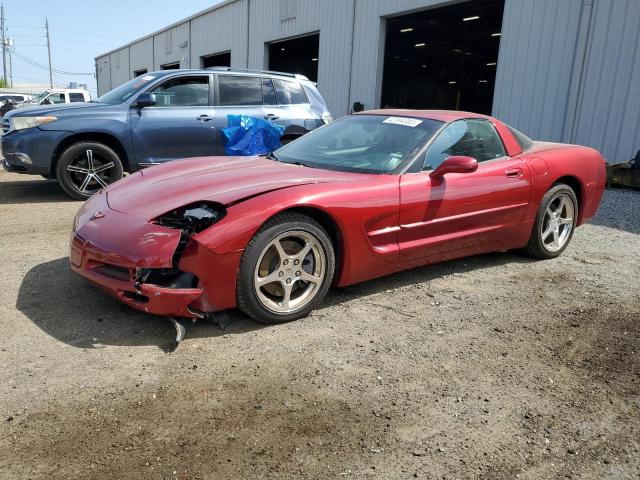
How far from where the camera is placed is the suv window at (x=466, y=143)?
3941 millimetres

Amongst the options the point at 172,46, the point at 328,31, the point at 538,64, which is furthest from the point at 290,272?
the point at 172,46

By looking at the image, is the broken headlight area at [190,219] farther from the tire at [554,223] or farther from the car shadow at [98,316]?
the tire at [554,223]

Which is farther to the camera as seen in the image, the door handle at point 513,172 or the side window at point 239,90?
the side window at point 239,90

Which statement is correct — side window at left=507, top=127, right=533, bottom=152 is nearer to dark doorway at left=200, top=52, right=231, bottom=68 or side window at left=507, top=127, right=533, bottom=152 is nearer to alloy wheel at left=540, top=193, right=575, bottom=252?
alloy wheel at left=540, top=193, right=575, bottom=252

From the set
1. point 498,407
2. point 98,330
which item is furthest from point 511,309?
point 98,330

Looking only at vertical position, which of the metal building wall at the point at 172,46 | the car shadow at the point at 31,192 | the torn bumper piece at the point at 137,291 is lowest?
the car shadow at the point at 31,192

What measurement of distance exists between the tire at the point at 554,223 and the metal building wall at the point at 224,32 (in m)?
17.5

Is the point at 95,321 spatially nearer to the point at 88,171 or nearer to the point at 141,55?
the point at 88,171

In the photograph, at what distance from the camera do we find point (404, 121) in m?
4.23

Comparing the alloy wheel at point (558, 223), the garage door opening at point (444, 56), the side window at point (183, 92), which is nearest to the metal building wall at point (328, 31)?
the garage door opening at point (444, 56)

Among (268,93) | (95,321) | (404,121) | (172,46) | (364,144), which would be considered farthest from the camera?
(172,46)

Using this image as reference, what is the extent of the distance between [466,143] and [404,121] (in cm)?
54

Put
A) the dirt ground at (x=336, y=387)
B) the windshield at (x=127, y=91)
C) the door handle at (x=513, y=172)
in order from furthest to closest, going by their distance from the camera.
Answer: the windshield at (x=127, y=91) < the door handle at (x=513, y=172) < the dirt ground at (x=336, y=387)

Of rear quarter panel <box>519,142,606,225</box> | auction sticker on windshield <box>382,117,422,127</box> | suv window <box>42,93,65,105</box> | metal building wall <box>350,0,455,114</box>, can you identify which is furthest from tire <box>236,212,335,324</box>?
suv window <box>42,93,65,105</box>
